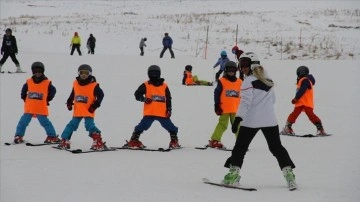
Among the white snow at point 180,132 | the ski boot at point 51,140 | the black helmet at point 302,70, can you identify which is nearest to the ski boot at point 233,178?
the white snow at point 180,132

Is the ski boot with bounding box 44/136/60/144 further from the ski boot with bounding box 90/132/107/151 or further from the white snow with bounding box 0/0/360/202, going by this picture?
the ski boot with bounding box 90/132/107/151

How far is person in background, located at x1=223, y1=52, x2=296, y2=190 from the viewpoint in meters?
6.62

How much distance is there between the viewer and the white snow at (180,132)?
6.66 metres

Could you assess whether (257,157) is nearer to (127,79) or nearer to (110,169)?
(110,169)

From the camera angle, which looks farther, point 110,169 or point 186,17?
point 186,17

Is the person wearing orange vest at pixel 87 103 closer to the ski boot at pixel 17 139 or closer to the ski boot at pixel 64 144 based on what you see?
the ski boot at pixel 64 144

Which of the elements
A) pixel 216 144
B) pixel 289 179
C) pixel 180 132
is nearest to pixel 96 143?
pixel 216 144

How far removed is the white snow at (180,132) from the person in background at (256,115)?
24 centimetres

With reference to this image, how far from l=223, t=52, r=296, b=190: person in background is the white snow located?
0.24 m

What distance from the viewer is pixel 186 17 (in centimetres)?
5300

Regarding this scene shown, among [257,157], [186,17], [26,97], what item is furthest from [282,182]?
[186,17]

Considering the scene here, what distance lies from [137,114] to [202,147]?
4.71 m

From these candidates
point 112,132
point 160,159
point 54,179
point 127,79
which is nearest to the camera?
point 54,179

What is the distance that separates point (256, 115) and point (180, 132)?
5.84 m
